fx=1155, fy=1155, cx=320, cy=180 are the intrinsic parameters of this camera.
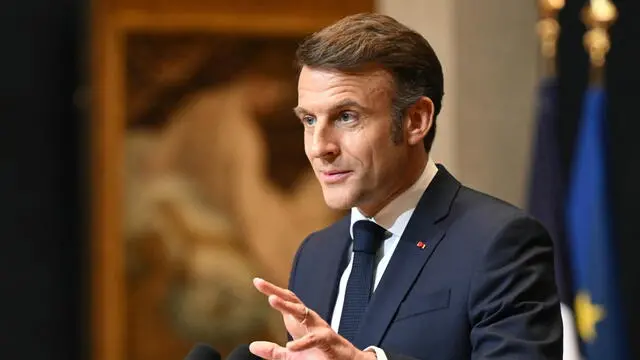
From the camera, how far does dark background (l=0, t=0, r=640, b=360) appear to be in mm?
6109

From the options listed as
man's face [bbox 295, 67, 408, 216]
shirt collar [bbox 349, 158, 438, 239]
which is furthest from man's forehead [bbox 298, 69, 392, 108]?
shirt collar [bbox 349, 158, 438, 239]

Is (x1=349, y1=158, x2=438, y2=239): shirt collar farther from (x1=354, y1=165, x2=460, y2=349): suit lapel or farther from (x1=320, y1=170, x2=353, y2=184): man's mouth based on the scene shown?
(x1=320, y1=170, x2=353, y2=184): man's mouth

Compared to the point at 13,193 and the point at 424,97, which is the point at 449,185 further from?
the point at 13,193

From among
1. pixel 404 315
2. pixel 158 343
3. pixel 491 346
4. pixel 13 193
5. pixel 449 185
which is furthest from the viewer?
pixel 158 343

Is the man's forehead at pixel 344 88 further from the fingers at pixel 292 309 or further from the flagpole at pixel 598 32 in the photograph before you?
the flagpole at pixel 598 32

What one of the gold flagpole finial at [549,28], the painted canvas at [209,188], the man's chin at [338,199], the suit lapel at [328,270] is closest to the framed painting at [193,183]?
the painted canvas at [209,188]

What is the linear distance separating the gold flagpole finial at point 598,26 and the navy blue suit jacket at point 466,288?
9.39 feet

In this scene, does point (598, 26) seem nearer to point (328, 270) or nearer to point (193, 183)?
point (193, 183)

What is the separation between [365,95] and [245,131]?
4.26m

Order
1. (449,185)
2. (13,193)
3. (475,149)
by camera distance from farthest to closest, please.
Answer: (13,193)
(475,149)
(449,185)

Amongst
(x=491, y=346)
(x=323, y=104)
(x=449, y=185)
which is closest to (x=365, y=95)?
(x=323, y=104)

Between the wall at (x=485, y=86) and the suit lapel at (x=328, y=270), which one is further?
the wall at (x=485, y=86)

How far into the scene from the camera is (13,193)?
20.0ft

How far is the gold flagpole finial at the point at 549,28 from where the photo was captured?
5.30 metres
